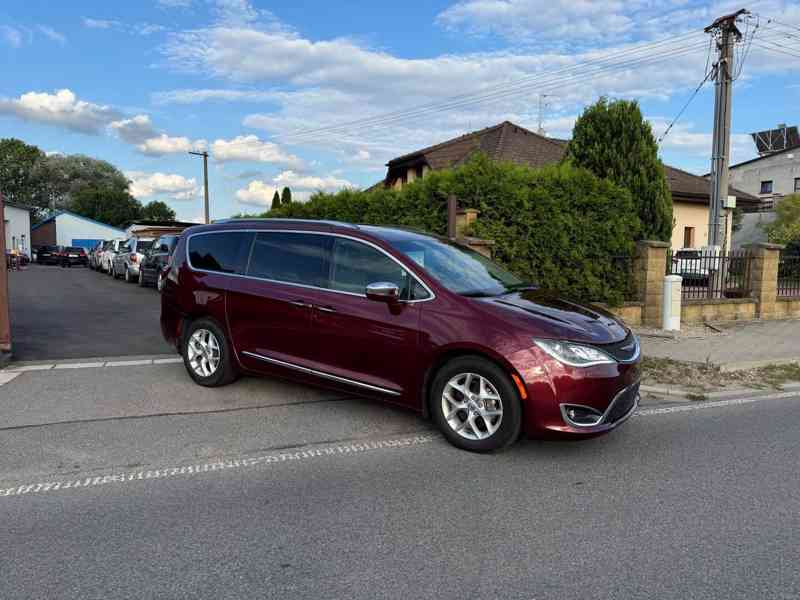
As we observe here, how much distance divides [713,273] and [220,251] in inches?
422

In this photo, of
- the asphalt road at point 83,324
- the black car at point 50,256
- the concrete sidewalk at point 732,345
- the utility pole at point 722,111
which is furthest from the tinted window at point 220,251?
the black car at point 50,256

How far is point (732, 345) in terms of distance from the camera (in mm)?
9828

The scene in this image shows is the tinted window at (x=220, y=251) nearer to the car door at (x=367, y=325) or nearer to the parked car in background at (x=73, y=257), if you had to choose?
the car door at (x=367, y=325)

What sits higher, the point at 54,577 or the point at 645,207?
the point at 645,207

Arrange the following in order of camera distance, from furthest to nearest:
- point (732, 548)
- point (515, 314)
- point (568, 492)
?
point (515, 314)
point (568, 492)
point (732, 548)

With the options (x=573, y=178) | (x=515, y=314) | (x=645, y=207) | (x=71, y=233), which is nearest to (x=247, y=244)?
(x=515, y=314)

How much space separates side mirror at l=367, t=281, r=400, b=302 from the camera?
4773 millimetres

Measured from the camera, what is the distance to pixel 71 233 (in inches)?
2507

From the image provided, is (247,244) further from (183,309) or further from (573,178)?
(573,178)

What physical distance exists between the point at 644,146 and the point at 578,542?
13.0 m

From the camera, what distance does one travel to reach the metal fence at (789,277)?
13.4 m

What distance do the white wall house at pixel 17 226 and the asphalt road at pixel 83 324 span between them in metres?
37.5

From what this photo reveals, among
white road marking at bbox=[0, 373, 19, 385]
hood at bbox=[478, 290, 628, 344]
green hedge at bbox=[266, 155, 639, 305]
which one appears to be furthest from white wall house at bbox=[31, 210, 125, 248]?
hood at bbox=[478, 290, 628, 344]

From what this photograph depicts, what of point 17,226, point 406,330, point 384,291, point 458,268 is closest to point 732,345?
point 458,268
